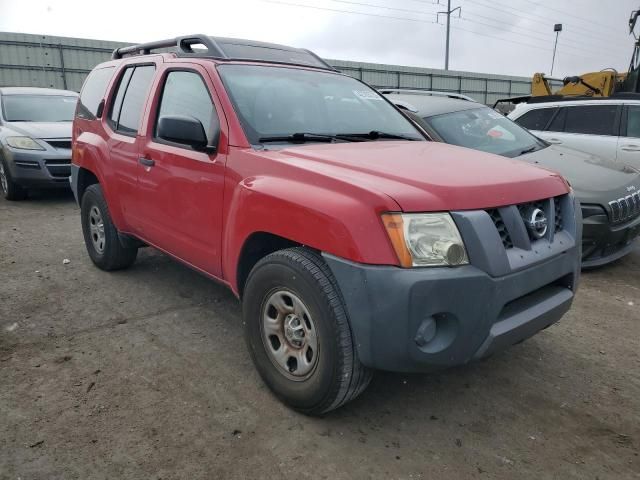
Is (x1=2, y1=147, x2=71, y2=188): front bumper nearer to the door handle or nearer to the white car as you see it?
the white car

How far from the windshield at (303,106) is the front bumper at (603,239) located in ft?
6.84

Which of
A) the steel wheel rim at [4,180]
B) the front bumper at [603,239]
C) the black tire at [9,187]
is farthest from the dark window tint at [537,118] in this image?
the steel wheel rim at [4,180]

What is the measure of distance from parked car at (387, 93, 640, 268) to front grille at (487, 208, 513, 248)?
265 centimetres

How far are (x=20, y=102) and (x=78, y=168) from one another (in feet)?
17.3

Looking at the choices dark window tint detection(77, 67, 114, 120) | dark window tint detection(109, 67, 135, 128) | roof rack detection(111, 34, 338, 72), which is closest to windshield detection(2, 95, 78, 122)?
dark window tint detection(77, 67, 114, 120)

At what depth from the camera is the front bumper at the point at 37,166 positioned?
7.61m

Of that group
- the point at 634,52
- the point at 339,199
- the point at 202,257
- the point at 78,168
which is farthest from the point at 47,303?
the point at 634,52

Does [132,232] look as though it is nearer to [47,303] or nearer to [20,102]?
[47,303]

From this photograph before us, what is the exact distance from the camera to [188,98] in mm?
3338

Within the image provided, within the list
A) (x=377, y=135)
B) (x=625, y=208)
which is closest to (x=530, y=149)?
(x=625, y=208)

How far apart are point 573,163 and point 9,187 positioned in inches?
314

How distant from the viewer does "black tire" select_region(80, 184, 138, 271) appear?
4.38 meters

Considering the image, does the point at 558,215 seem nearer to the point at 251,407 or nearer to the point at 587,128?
the point at 251,407

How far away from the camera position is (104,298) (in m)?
4.09
